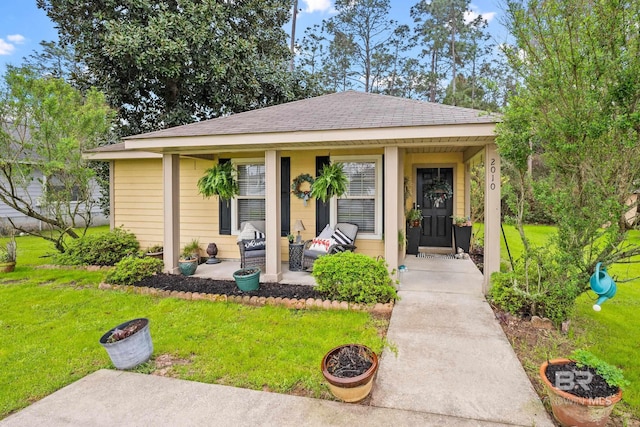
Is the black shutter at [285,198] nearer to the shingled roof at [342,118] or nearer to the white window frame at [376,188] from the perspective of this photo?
the white window frame at [376,188]

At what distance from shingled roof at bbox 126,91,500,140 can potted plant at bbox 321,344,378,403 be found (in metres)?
3.07

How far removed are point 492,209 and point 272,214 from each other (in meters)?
3.36

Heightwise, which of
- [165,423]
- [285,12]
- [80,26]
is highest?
[285,12]

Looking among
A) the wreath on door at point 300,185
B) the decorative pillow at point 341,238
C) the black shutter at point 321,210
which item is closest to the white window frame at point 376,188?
the black shutter at point 321,210

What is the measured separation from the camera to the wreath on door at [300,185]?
Answer: 21.6 ft

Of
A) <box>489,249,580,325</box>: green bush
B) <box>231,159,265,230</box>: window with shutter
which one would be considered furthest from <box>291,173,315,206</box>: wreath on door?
<box>489,249,580,325</box>: green bush

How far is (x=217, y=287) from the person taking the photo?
5367 mm

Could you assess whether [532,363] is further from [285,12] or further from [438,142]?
[285,12]

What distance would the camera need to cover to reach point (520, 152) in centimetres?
366

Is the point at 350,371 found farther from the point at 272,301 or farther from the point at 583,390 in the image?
the point at 272,301

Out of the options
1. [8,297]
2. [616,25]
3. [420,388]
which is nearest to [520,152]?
[616,25]

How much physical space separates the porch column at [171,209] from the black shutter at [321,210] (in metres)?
2.66

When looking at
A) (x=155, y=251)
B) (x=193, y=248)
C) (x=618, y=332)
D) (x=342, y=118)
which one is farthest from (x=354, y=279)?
(x=155, y=251)

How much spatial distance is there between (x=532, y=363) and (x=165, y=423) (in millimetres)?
3186
